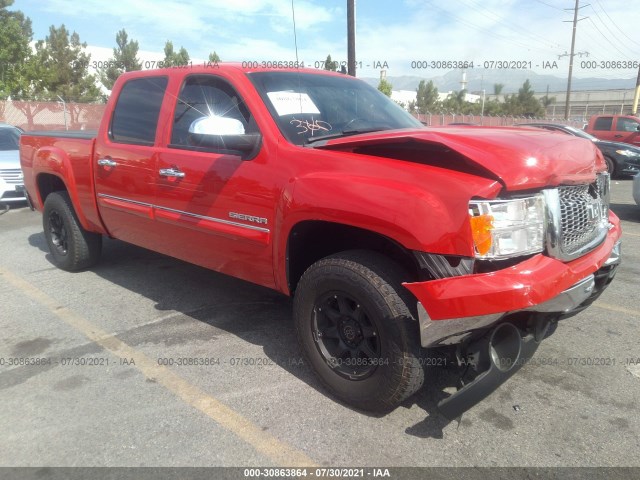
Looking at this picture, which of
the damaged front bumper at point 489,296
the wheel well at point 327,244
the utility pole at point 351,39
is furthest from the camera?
the utility pole at point 351,39

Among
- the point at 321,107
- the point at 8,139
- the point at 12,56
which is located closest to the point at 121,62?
the point at 12,56

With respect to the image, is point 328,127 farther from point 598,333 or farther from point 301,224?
point 598,333

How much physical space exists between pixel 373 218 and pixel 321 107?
1.31 meters

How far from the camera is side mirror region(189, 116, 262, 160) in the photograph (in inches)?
112

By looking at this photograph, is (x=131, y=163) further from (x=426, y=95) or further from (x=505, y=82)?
(x=505, y=82)

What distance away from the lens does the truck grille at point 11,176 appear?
876 centimetres

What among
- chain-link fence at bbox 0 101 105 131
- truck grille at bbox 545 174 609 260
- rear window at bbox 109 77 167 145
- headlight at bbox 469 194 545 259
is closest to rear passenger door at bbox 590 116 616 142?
truck grille at bbox 545 174 609 260

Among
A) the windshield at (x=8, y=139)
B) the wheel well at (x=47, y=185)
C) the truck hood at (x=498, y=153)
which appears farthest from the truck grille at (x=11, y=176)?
the truck hood at (x=498, y=153)

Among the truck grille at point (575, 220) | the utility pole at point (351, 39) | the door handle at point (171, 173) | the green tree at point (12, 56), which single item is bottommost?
the truck grille at point (575, 220)

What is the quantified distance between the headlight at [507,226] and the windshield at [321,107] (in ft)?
4.12

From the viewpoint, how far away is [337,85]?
12.5 feet

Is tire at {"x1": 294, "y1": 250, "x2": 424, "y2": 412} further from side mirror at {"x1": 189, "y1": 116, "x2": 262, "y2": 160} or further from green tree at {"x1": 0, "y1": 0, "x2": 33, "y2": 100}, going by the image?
green tree at {"x1": 0, "y1": 0, "x2": 33, "y2": 100}

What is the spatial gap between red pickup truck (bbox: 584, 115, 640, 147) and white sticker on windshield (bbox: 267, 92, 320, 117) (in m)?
16.1

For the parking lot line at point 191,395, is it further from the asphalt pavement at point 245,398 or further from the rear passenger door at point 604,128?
the rear passenger door at point 604,128
